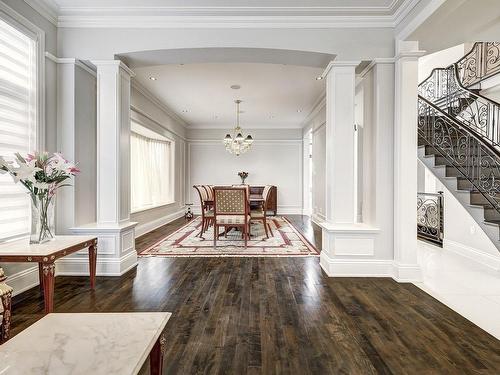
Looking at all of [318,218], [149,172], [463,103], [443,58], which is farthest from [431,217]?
[149,172]

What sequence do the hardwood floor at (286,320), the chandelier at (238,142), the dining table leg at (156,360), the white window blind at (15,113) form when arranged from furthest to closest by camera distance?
the chandelier at (238,142)
the white window blind at (15,113)
the hardwood floor at (286,320)
the dining table leg at (156,360)

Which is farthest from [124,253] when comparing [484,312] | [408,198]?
[484,312]

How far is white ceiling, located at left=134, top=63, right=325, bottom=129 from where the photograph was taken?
4.79m

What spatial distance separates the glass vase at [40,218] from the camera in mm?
2516

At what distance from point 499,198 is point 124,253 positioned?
15.4ft

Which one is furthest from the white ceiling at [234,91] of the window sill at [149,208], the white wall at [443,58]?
the window sill at [149,208]

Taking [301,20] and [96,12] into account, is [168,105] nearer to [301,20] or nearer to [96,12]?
[96,12]

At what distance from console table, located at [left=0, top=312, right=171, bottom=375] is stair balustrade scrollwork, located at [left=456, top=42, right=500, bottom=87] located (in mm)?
5515

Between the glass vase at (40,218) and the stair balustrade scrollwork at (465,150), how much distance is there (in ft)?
15.9

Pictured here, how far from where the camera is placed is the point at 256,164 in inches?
373

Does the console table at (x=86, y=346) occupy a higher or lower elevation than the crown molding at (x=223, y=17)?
lower

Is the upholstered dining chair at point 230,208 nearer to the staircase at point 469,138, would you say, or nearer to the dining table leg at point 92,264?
the dining table leg at point 92,264

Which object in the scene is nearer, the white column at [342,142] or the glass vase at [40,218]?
the glass vase at [40,218]

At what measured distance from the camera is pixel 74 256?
10.9ft
